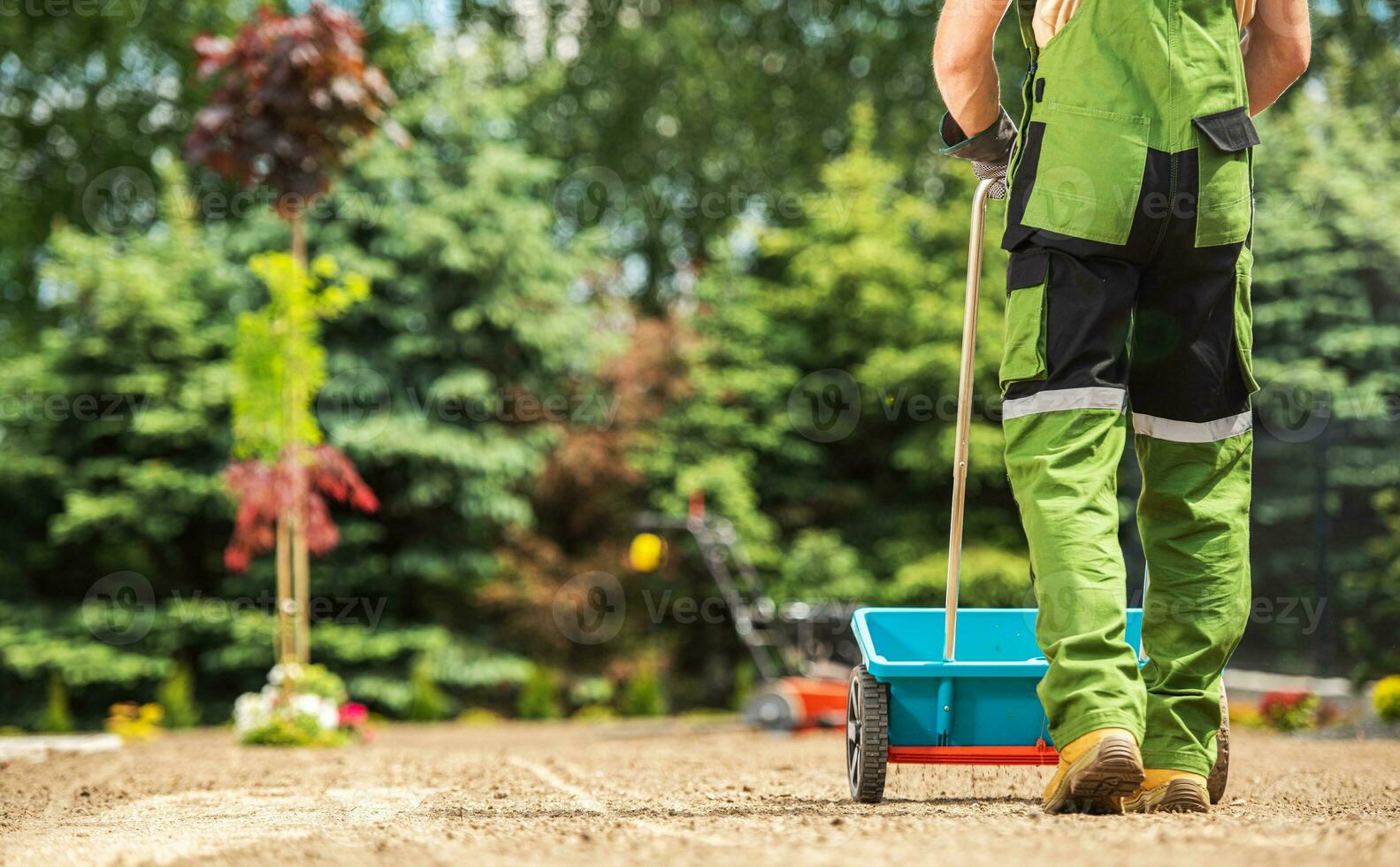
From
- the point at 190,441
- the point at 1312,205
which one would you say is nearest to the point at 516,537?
the point at 190,441

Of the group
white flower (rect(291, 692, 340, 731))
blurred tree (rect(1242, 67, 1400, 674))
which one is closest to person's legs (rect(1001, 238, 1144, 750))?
white flower (rect(291, 692, 340, 731))

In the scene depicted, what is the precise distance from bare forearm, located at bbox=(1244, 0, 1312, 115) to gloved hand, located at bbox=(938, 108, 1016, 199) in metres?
0.51

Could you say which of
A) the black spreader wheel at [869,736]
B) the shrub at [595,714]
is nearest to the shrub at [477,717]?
the shrub at [595,714]

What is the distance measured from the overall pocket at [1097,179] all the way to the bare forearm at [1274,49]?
0.42 metres

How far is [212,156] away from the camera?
9.07m

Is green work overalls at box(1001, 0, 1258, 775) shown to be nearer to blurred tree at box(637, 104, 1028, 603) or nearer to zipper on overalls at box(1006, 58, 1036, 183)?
zipper on overalls at box(1006, 58, 1036, 183)

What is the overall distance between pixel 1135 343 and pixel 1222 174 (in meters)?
0.38

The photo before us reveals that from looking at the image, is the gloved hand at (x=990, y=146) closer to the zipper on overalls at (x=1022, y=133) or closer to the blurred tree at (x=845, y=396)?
the zipper on overalls at (x=1022, y=133)

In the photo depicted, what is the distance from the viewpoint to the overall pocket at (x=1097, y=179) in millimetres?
2744

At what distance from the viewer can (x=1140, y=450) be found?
3.00 meters

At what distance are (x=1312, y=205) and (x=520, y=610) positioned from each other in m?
8.45

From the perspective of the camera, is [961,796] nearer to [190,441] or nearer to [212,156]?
[212,156]

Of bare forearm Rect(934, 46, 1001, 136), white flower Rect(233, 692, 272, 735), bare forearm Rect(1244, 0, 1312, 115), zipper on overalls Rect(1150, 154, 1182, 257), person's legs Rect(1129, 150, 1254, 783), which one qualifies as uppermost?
bare forearm Rect(1244, 0, 1312, 115)

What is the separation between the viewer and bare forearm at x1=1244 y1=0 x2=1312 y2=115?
3.02m
